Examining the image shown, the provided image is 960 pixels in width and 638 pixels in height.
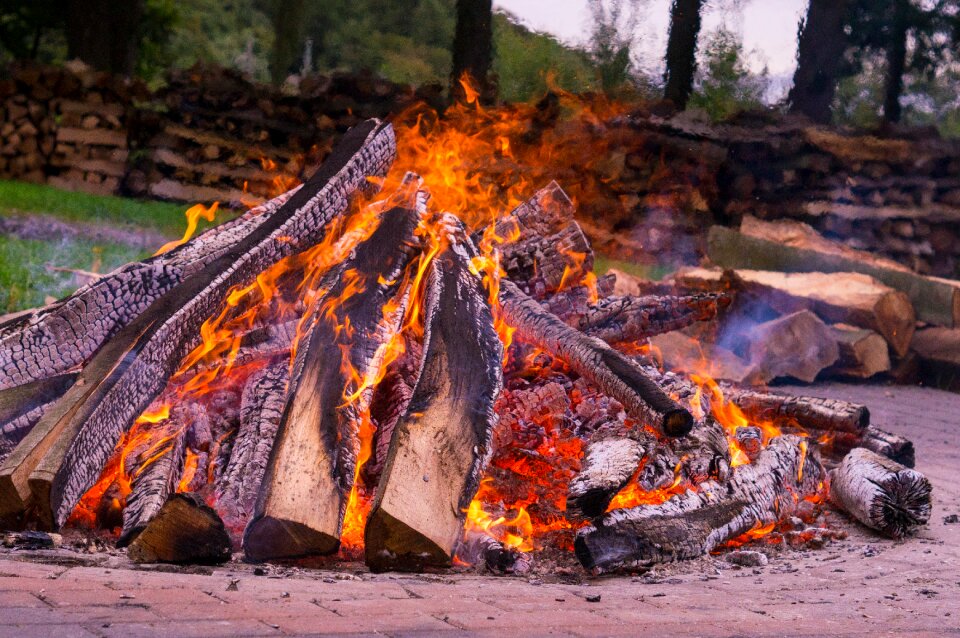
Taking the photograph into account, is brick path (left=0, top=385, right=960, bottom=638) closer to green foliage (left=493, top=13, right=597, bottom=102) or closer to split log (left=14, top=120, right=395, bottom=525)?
split log (left=14, top=120, right=395, bottom=525)

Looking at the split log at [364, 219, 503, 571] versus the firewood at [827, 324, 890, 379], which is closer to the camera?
the split log at [364, 219, 503, 571]

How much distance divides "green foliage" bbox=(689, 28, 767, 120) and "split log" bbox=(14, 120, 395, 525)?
6035mm

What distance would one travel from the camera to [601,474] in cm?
Result: 272

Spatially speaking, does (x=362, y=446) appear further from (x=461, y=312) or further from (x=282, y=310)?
(x=282, y=310)

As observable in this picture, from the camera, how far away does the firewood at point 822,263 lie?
718 cm

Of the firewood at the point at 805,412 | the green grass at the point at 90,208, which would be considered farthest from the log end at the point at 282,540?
the green grass at the point at 90,208

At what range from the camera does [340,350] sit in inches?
113

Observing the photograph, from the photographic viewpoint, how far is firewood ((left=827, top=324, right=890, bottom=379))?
661cm

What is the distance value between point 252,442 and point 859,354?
16.5 ft

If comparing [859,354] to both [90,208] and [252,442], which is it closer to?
[252,442]

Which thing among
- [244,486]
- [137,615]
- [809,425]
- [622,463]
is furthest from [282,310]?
[809,425]

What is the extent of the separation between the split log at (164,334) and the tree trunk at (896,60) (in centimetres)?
830

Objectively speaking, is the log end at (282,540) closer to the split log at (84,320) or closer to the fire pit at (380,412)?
the fire pit at (380,412)

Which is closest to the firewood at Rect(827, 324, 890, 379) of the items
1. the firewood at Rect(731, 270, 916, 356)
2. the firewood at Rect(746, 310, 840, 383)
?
the firewood at Rect(731, 270, 916, 356)
